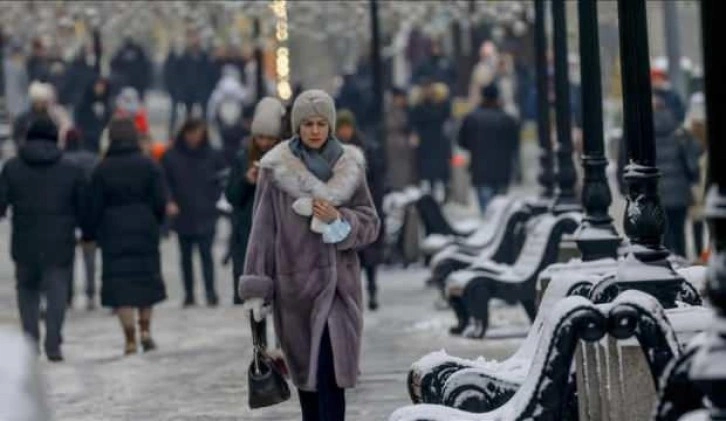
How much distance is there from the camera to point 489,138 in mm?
35031

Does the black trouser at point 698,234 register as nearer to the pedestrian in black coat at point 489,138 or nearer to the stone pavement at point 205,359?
the stone pavement at point 205,359

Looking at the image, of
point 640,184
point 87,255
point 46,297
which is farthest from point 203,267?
point 640,184

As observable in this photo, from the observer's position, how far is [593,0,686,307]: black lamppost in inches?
500

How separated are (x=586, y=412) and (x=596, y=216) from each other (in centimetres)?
515

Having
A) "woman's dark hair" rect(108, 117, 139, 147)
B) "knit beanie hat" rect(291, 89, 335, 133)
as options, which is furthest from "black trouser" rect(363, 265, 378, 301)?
"knit beanie hat" rect(291, 89, 335, 133)

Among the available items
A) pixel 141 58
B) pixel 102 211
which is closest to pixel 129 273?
pixel 102 211

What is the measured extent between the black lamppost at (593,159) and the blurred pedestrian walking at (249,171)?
226 centimetres

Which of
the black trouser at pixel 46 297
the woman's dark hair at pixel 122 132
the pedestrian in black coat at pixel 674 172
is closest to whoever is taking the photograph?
the black trouser at pixel 46 297

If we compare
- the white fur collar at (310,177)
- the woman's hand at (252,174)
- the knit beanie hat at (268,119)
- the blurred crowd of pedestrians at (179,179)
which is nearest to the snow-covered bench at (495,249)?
the blurred crowd of pedestrians at (179,179)

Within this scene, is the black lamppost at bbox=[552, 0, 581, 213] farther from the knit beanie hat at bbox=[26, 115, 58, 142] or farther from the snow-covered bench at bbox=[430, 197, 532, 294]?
the knit beanie hat at bbox=[26, 115, 58, 142]

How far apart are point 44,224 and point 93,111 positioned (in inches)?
846

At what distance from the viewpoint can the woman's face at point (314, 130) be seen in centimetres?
1420

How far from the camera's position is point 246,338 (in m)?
22.8

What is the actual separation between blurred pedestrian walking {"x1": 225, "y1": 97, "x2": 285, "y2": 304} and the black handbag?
4.00 metres
